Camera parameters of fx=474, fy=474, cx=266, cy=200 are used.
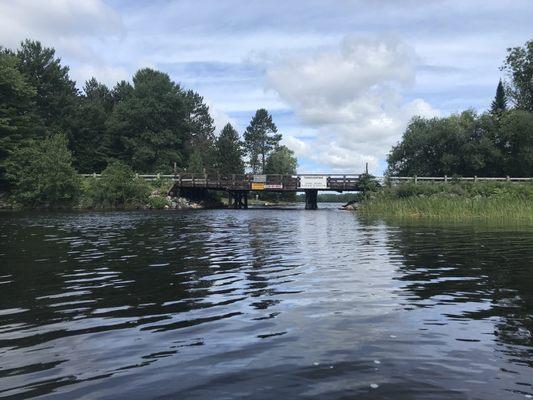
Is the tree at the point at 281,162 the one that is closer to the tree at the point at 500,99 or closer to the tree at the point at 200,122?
the tree at the point at 200,122

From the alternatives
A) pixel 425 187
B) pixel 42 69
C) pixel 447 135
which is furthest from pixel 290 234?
pixel 42 69

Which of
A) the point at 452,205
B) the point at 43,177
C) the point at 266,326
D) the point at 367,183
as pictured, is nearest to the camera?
the point at 266,326

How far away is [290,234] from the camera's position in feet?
73.8

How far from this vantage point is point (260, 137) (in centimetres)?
13262

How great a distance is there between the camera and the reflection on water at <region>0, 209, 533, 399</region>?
4848 mm

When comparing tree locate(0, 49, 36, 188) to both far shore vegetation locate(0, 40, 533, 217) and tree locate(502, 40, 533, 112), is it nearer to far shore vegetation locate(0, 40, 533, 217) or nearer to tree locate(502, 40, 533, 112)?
far shore vegetation locate(0, 40, 533, 217)

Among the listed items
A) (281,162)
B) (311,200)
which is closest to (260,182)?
(311,200)

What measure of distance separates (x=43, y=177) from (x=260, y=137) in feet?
274

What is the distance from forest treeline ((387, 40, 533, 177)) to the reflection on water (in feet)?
171

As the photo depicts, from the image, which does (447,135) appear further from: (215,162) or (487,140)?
(215,162)

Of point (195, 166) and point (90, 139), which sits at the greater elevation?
point (90, 139)

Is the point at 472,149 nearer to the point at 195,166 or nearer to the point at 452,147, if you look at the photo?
the point at 452,147

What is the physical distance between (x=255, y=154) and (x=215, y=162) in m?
34.2

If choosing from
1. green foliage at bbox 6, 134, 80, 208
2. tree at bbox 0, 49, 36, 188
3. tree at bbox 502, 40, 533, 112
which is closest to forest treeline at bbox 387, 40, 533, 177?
tree at bbox 502, 40, 533, 112
